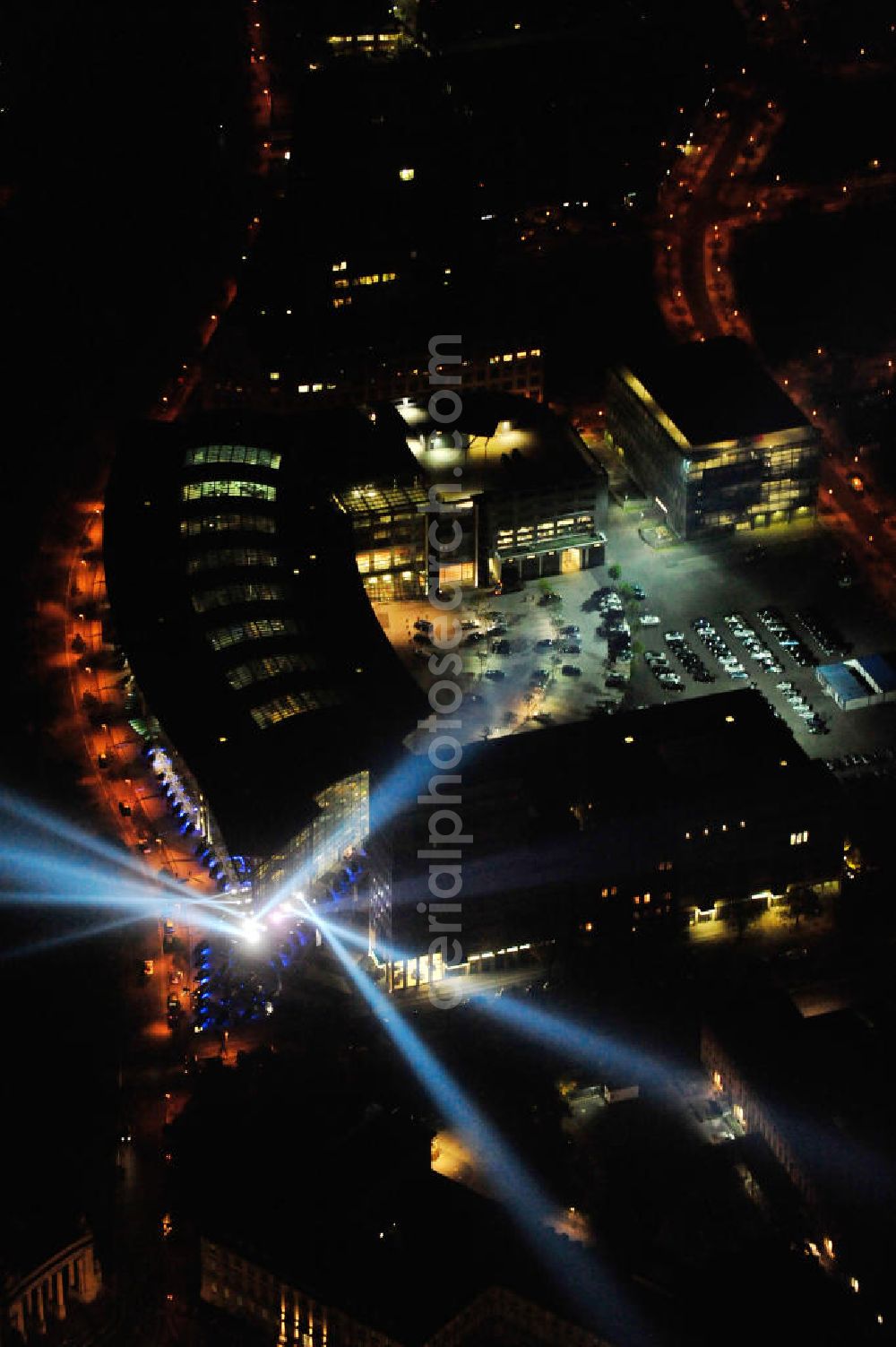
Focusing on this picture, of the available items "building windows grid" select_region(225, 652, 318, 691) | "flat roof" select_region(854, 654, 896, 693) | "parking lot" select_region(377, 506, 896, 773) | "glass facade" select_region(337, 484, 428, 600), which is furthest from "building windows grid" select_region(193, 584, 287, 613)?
"flat roof" select_region(854, 654, 896, 693)

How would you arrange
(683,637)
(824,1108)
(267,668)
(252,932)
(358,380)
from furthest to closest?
(358,380) → (683,637) → (267,668) → (252,932) → (824,1108)

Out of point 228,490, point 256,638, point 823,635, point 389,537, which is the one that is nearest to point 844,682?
point 823,635

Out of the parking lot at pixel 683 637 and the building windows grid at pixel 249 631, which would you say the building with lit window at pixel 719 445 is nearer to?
the parking lot at pixel 683 637

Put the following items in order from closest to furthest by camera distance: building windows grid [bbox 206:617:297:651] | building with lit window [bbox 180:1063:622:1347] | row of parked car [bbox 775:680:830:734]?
building with lit window [bbox 180:1063:622:1347] < building windows grid [bbox 206:617:297:651] < row of parked car [bbox 775:680:830:734]

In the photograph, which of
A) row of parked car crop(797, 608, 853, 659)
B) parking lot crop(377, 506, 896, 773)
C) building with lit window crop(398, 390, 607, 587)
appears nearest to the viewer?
parking lot crop(377, 506, 896, 773)

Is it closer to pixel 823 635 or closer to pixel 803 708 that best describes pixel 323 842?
pixel 803 708

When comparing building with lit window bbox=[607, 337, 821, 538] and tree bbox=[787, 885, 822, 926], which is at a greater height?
building with lit window bbox=[607, 337, 821, 538]

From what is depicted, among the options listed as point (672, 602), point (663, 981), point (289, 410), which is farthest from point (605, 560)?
point (663, 981)

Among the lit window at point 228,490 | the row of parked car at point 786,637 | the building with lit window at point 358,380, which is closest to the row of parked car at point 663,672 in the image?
the row of parked car at point 786,637

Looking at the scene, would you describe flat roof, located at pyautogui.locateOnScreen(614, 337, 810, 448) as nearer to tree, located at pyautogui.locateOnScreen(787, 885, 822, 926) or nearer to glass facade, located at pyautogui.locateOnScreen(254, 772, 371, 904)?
tree, located at pyautogui.locateOnScreen(787, 885, 822, 926)
